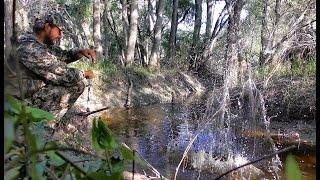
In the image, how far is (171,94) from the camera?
509 inches

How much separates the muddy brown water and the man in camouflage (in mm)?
1079

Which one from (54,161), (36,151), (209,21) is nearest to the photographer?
(36,151)

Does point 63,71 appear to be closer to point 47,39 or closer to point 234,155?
point 47,39

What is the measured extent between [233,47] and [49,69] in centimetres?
299

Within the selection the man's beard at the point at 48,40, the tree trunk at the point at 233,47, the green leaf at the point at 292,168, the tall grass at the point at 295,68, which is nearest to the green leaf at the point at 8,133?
the green leaf at the point at 292,168

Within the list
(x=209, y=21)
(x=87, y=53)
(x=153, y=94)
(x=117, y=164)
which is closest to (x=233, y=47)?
(x=87, y=53)

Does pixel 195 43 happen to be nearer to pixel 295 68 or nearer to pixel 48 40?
pixel 48 40

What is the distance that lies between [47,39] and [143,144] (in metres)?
2.15

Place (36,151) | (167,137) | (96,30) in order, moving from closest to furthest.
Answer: (36,151) < (167,137) < (96,30)

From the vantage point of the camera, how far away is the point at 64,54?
Result: 4453mm

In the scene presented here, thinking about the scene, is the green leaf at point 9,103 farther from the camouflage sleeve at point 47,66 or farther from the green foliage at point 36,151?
the camouflage sleeve at point 47,66

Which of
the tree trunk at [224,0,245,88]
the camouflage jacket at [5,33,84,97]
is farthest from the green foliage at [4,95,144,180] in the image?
the tree trunk at [224,0,245,88]

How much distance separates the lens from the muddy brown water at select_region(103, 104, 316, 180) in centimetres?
434
